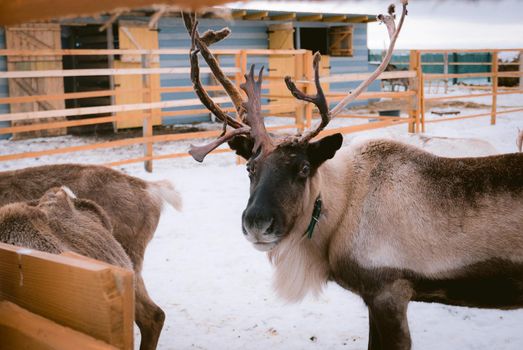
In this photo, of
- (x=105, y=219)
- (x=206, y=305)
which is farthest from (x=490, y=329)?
(x=105, y=219)

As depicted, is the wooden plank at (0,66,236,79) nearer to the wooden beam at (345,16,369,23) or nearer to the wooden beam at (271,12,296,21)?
the wooden beam at (271,12,296,21)

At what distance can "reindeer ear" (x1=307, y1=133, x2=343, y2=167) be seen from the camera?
9.41ft

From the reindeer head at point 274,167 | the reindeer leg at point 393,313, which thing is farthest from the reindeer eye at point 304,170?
the reindeer leg at point 393,313

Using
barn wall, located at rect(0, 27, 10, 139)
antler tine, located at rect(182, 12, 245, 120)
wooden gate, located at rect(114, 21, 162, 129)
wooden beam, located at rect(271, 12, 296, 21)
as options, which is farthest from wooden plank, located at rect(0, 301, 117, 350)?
wooden beam, located at rect(271, 12, 296, 21)

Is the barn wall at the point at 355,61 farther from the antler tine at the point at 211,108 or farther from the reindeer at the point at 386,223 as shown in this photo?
the reindeer at the point at 386,223

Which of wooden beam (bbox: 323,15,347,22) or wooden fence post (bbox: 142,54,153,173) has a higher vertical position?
wooden beam (bbox: 323,15,347,22)

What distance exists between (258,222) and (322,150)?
0.55 metres

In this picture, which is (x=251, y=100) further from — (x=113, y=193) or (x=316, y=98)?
(x=113, y=193)

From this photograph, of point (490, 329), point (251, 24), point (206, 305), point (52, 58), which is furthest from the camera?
point (251, 24)

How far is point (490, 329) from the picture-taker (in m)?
3.71

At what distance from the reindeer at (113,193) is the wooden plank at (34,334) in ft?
7.00

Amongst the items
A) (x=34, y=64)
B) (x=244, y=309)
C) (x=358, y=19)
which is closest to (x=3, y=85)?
(x=34, y=64)

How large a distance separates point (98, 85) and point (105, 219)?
1199 centimetres

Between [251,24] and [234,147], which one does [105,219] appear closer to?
[234,147]
